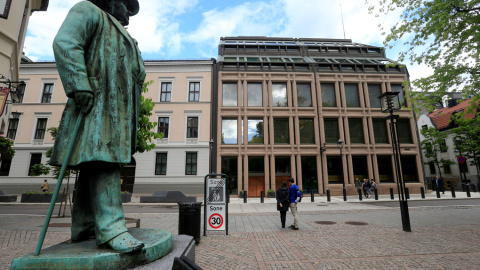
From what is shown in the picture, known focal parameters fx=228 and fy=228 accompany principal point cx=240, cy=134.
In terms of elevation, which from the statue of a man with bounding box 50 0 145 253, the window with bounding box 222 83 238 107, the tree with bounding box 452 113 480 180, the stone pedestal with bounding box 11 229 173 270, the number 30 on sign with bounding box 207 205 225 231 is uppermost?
the window with bounding box 222 83 238 107

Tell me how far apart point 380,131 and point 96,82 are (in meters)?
29.6

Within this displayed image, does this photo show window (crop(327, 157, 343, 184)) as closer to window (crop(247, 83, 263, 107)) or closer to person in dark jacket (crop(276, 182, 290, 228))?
window (crop(247, 83, 263, 107))

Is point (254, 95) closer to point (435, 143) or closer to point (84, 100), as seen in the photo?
point (84, 100)

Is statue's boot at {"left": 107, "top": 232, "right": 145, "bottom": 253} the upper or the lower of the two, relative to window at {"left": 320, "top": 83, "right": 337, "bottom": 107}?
lower

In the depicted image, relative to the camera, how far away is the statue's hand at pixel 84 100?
219 cm

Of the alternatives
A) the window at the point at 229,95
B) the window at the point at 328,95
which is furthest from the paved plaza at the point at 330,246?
the window at the point at 328,95

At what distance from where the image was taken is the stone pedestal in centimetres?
188

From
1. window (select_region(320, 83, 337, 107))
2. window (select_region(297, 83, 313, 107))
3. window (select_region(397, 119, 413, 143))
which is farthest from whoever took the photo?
window (select_region(320, 83, 337, 107))

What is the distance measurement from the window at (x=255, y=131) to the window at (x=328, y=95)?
8.01 m

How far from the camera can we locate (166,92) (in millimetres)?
26469

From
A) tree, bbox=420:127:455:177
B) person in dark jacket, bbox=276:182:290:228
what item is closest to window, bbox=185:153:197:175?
person in dark jacket, bbox=276:182:290:228

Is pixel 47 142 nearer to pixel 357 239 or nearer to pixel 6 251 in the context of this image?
pixel 6 251

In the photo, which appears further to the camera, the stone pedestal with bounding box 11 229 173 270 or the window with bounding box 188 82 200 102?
the window with bounding box 188 82 200 102

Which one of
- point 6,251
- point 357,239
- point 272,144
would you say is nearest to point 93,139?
point 6,251
